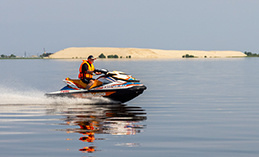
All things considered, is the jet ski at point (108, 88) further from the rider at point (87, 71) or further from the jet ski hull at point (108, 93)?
the rider at point (87, 71)

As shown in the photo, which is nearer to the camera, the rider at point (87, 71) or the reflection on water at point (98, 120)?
the reflection on water at point (98, 120)

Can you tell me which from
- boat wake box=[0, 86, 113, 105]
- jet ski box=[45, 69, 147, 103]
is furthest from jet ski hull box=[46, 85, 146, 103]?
boat wake box=[0, 86, 113, 105]

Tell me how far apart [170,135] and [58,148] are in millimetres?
2803

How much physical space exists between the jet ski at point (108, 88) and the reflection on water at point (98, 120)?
16.3 inches

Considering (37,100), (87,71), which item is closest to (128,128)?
(87,71)

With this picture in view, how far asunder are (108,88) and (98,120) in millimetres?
4282

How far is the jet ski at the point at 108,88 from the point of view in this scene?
18.1m

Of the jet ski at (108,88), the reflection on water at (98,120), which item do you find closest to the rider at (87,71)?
the jet ski at (108,88)

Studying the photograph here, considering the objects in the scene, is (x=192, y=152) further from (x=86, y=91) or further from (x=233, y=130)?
(x=86, y=91)

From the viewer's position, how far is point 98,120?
13953 millimetres

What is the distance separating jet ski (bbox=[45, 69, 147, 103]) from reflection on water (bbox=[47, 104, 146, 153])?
41 cm

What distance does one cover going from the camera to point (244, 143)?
10445 mm

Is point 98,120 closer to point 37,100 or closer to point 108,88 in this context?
point 108,88

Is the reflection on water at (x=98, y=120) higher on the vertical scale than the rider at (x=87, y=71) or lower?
lower
